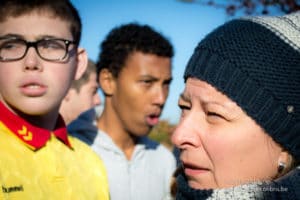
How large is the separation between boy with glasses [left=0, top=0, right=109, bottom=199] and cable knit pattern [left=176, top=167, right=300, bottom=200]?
747 millimetres

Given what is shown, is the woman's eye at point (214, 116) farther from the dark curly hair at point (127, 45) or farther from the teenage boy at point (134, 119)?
the dark curly hair at point (127, 45)

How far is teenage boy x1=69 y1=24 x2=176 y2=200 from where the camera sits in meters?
3.51

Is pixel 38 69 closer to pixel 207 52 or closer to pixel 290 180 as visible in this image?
pixel 207 52

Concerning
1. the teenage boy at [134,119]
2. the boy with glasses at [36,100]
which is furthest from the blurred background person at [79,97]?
the boy with glasses at [36,100]

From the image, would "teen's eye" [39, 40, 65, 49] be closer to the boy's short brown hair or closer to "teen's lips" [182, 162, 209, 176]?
the boy's short brown hair

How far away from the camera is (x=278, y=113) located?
6.14ft

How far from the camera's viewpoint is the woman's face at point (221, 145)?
1.86m

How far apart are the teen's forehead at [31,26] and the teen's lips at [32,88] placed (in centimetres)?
26

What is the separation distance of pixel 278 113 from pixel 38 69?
121 cm

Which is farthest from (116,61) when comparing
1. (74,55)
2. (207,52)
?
(207,52)

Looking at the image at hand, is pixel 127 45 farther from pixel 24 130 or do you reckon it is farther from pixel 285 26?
pixel 285 26

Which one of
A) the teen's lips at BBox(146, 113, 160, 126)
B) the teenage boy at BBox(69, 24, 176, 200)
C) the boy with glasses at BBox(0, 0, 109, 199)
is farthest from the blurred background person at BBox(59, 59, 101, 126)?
the boy with glasses at BBox(0, 0, 109, 199)

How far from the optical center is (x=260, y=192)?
5.94 ft

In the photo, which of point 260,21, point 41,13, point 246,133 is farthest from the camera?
point 41,13
